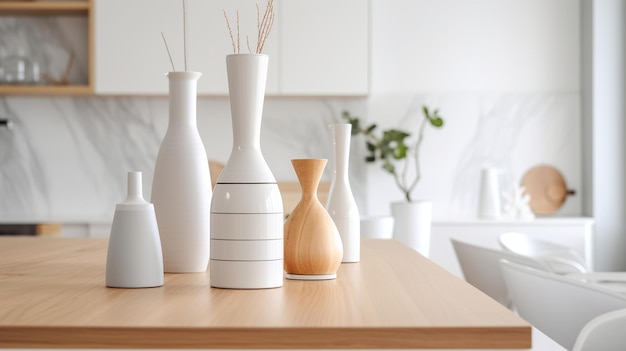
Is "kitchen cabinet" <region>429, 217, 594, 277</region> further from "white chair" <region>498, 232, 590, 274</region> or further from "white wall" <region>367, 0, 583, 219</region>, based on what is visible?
"white chair" <region>498, 232, 590, 274</region>

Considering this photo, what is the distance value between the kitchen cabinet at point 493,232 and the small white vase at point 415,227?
1.34 metres

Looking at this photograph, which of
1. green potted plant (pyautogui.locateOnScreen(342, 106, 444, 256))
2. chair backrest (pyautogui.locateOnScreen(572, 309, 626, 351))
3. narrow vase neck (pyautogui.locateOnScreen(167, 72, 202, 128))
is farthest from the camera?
green potted plant (pyautogui.locateOnScreen(342, 106, 444, 256))

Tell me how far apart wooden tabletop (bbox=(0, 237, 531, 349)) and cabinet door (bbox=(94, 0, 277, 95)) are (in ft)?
11.2

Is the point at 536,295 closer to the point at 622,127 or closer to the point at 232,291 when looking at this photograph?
the point at 232,291

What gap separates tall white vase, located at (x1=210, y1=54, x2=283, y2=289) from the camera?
4.08 ft

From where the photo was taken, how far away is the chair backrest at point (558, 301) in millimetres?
1905

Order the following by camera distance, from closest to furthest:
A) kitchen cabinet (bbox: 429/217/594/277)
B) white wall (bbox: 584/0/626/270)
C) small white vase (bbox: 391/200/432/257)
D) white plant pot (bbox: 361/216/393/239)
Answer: white plant pot (bbox: 361/216/393/239)
small white vase (bbox: 391/200/432/257)
kitchen cabinet (bbox: 429/217/594/277)
white wall (bbox: 584/0/626/270)

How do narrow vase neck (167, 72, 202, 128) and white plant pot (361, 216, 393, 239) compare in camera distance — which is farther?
white plant pot (361, 216, 393, 239)

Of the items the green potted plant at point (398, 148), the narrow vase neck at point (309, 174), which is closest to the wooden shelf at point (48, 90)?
the green potted plant at point (398, 148)

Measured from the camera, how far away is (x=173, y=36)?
4.80 metres

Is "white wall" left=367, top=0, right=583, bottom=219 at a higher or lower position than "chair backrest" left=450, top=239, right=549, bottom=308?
higher

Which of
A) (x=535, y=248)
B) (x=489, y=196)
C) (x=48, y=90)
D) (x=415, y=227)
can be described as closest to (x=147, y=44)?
(x=48, y=90)

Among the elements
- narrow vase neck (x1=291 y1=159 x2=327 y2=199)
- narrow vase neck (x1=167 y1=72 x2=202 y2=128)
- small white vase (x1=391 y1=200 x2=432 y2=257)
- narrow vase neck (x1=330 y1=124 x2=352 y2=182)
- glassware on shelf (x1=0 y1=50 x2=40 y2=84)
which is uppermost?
glassware on shelf (x1=0 y1=50 x2=40 y2=84)

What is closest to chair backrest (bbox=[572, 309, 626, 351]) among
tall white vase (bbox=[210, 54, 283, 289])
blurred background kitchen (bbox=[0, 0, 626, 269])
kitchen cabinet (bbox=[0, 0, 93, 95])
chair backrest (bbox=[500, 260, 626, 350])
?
chair backrest (bbox=[500, 260, 626, 350])
